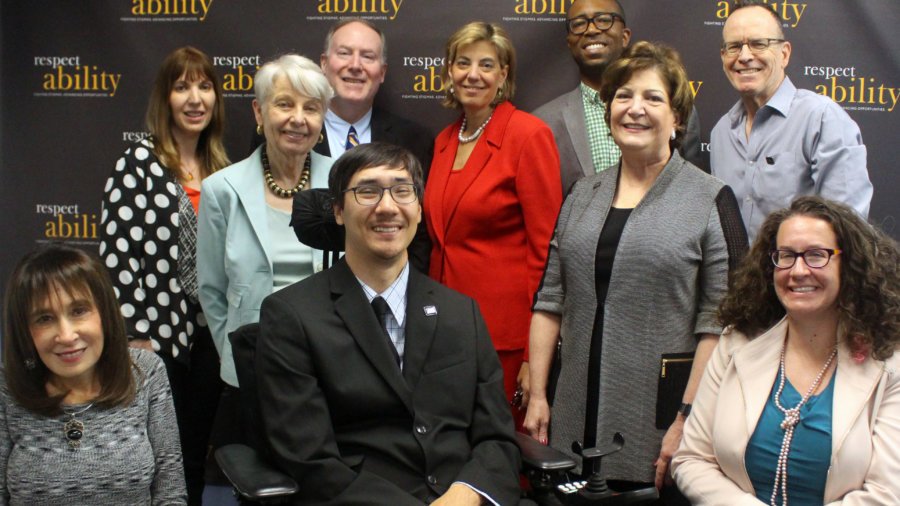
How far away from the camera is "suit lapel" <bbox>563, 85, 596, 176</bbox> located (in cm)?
359

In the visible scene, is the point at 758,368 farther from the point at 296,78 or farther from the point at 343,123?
the point at 343,123

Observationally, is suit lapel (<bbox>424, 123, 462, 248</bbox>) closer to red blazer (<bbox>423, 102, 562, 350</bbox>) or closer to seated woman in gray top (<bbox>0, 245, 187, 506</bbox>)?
red blazer (<bbox>423, 102, 562, 350</bbox>)

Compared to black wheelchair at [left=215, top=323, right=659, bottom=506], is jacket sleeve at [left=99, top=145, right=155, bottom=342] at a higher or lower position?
higher

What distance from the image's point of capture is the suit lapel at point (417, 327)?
246cm

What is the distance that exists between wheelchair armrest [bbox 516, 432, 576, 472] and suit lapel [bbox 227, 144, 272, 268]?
3.59 ft

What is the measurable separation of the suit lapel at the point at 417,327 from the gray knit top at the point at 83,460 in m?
0.73

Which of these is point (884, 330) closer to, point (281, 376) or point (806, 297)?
point (806, 297)

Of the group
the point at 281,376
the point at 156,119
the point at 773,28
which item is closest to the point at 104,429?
the point at 281,376

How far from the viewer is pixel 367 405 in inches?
94.1

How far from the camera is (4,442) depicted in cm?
242

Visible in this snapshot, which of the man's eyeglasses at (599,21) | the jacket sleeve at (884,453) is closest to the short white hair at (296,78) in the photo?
the man's eyeglasses at (599,21)

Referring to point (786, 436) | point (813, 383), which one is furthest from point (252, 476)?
point (813, 383)

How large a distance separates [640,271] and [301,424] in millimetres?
1074

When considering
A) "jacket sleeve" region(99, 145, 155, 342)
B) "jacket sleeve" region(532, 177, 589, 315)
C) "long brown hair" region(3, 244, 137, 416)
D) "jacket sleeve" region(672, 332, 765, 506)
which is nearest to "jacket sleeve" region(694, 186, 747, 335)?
"jacket sleeve" region(672, 332, 765, 506)
